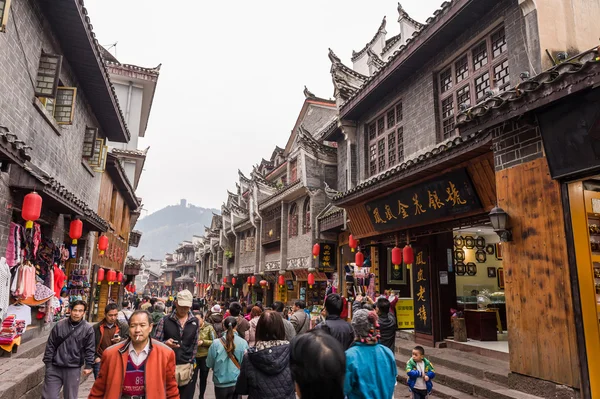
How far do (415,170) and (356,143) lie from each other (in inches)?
241

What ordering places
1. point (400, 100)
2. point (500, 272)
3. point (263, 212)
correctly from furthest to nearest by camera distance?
1. point (263, 212)
2. point (500, 272)
3. point (400, 100)

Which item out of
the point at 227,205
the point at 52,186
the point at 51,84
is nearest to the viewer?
the point at 52,186

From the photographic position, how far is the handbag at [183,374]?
5.04 m

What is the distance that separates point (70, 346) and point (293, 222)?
15512mm

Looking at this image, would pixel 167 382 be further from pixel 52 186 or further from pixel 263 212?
pixel 263 212

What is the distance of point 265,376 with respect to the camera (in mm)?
3590

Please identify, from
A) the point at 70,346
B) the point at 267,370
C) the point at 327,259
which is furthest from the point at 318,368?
the point at 327,259

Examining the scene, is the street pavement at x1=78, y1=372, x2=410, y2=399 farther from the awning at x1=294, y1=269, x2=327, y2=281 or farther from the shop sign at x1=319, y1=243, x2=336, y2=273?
the awning at x1=294, y1=269, x2=327, y2=281

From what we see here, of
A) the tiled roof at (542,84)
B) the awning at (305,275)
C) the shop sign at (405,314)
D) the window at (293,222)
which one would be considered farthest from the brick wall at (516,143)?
the window at (293,222)

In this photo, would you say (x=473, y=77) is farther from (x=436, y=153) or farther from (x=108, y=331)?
(x=108, y=331)

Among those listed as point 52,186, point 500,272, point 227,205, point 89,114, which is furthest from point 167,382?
point 227,205

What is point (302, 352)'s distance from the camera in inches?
88.0

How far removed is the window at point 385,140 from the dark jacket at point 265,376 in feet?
32.5

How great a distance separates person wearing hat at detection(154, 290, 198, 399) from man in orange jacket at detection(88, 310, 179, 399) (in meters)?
1.56
